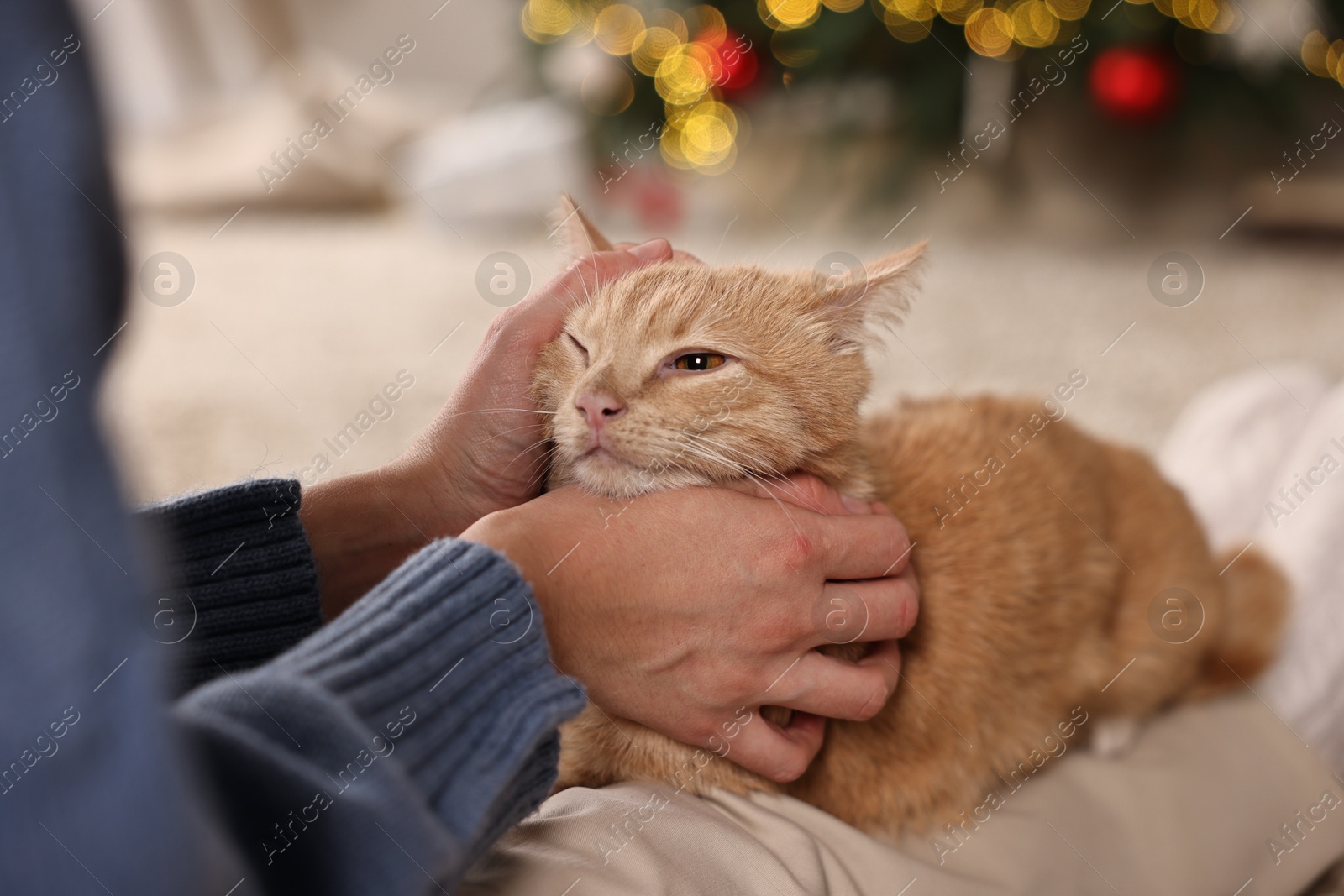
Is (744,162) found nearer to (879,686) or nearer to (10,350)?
(879,686)

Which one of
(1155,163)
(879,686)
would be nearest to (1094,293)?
(1155,163)

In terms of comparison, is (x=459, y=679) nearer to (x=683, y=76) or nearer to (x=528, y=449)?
(x=528, y=449)

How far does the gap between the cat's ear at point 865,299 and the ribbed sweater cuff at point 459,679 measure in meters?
0.53

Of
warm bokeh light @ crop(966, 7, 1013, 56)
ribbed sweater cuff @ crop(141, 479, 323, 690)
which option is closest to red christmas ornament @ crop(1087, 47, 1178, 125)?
warm bokeh light @ crop(966, 7, 1013, 56)

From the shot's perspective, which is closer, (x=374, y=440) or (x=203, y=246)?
(x=374, y=440)

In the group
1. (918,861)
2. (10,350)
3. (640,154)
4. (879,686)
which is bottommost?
(918,861)

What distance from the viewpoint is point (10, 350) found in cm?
35

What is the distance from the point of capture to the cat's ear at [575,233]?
1.16m

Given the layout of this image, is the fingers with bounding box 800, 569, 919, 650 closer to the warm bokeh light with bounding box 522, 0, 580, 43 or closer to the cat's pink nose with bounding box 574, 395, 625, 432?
the cat's pink nose with bounding box 574, 395, 625, 432

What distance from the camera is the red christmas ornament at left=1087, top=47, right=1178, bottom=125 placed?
2715 mm

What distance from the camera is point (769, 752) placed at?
0.89 meters

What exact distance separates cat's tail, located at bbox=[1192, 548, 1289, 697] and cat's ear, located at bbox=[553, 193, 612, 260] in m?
1.03

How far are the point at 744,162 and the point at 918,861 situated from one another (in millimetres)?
3115

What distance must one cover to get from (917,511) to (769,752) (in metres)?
0.38
